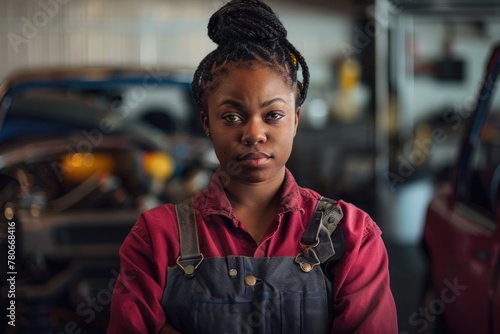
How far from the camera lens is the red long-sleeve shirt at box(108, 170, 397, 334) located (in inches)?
58.1

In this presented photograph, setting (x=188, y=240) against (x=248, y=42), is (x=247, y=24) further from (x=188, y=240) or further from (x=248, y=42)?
(x=188, y=240)

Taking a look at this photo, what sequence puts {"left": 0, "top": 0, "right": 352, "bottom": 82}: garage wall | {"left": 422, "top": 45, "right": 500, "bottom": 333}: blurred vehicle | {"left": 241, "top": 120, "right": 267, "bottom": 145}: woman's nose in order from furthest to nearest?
{"left": 0, "top": 0, "right": 352, "bottom": 82}: garage wall < {"left": 422, "top": 45, "right": 500, "bottom": 333}: blurred vehicle < {"left": 241, "top": 120, "right": 267, "bottom": 145}: woman's nose

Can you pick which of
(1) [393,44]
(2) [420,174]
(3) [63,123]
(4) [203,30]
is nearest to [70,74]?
(3) [63,123]

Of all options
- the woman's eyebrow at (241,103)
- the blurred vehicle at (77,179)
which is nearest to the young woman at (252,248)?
the woman's eyebrow at (241,103)

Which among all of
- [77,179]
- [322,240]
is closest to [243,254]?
[322,240]

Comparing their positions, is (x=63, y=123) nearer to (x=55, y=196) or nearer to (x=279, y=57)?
(x=55, y=196)

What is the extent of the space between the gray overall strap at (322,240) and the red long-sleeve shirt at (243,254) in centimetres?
1

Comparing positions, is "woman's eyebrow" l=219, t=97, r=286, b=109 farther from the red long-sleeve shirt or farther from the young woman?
the red long-sleeve shirt

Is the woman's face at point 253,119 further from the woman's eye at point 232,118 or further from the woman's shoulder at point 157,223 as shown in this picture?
the woman's shoulder at point 157,223

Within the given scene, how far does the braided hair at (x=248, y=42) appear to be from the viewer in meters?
1.47

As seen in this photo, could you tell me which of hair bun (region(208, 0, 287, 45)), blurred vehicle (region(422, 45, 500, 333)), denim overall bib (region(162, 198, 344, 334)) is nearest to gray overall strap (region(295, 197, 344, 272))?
denim overall bib (region(162, 198, 344, 334))

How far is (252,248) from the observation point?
4.98 ft

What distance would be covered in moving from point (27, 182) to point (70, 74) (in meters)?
0.48

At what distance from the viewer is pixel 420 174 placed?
8.79 m
